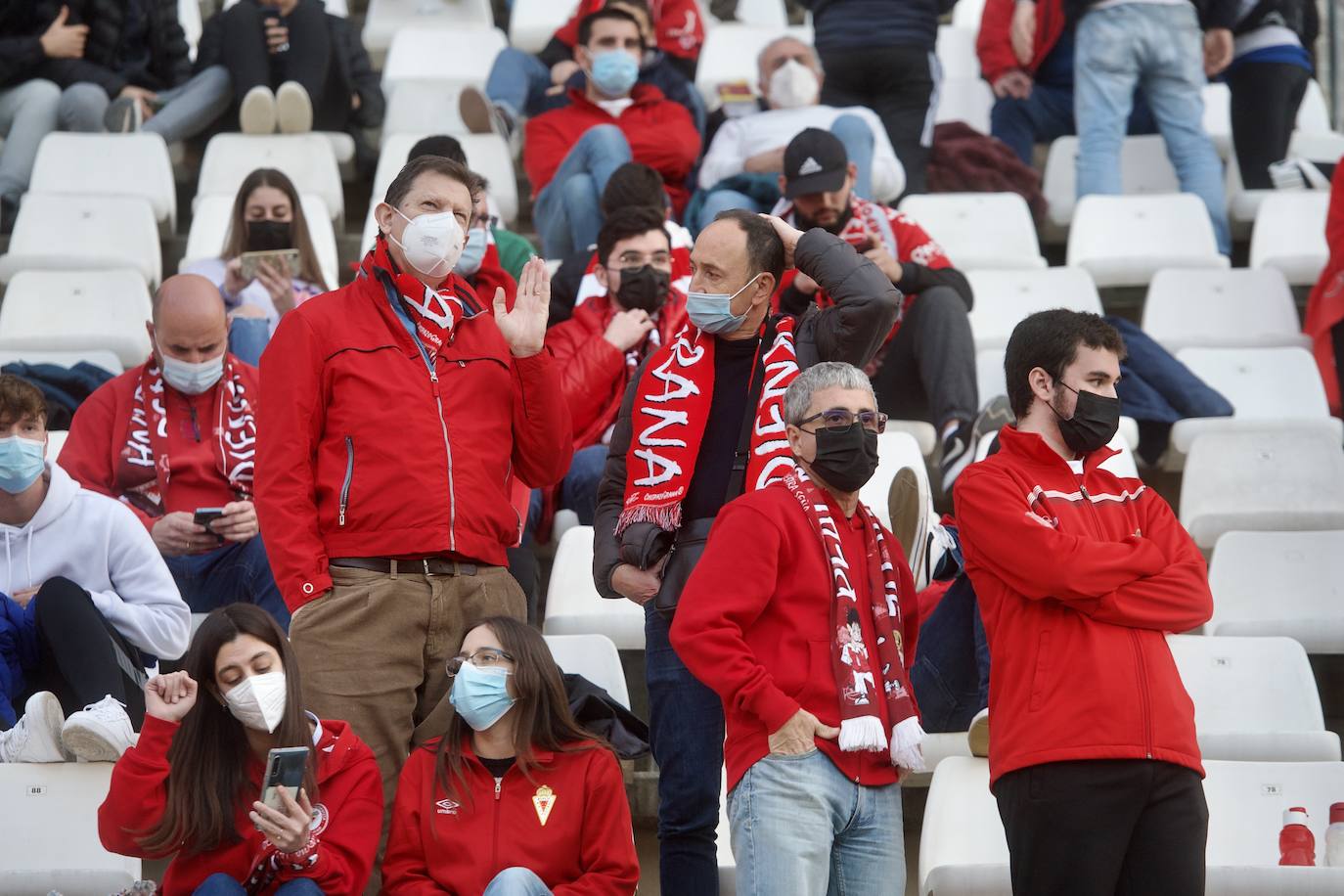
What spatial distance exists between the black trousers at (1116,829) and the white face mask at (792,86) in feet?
13.9

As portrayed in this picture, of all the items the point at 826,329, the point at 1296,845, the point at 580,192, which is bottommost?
the point at 1296,845

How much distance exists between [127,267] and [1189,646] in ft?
12.4

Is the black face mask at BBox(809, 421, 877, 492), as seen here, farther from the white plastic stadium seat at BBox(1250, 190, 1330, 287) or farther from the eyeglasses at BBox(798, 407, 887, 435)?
the white plastic stadium seat at BBox(1250, 190, 1330, 287)

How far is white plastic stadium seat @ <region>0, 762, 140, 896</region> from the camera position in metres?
4.00

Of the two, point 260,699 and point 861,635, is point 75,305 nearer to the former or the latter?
point 260,699

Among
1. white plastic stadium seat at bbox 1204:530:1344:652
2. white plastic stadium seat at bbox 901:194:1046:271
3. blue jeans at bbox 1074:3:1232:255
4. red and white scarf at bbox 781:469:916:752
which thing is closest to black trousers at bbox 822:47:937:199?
white plastic stadium seat at bbox 901:194:1046:271

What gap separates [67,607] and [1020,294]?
11.2 ft

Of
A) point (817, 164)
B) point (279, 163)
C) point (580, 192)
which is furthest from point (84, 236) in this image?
point (817, 164)

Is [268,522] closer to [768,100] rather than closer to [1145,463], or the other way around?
[1145,463]

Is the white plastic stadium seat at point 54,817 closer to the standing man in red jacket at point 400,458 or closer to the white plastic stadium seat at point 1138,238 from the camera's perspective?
the standing man in red jacket at point 400,458

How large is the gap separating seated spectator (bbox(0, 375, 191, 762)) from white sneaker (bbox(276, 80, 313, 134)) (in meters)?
2.95

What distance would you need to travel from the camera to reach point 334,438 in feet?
12.5

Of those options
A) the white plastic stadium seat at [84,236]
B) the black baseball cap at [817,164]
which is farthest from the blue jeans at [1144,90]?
the white plastic stadium seat at [84,236]

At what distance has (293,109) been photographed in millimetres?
7504
